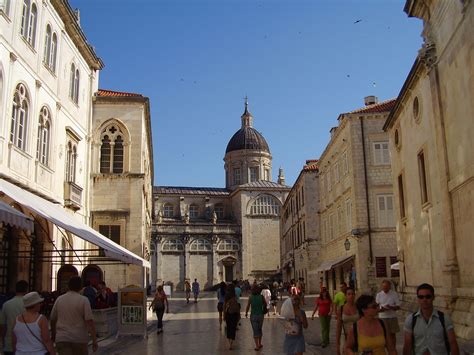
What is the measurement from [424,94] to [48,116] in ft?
44.8

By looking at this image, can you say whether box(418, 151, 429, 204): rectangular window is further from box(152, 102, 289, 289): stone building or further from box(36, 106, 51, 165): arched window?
box(152, 102, 289, 289): stone building

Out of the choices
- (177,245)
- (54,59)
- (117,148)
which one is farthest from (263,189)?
(54,59)

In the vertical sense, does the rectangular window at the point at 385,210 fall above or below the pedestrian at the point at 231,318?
above

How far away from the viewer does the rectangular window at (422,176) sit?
16.3 meters

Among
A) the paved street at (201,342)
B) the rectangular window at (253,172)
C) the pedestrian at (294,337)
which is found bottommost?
the paved street at (201,342)

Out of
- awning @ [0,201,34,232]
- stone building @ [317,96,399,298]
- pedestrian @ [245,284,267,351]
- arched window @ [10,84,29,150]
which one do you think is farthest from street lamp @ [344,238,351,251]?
awning @ [0,201,34,232]

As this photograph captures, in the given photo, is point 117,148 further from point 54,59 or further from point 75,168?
point 54,59

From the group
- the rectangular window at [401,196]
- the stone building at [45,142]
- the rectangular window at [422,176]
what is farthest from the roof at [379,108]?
the stone building at [45,142]

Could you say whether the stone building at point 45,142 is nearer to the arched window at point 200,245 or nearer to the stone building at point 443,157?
the stone building at point 443,157

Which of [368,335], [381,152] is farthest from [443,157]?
[381,152]

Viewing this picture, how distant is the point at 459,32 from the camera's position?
12070mm

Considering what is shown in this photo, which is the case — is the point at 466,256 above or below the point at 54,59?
below

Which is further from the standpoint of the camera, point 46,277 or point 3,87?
point 46,277

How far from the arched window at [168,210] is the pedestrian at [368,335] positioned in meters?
73.5
